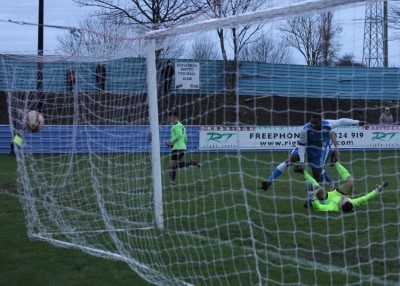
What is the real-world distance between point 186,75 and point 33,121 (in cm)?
250

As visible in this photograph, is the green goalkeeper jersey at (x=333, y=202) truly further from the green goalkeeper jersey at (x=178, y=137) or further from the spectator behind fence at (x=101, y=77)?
the green goalkeeper jersey at (x=178, y=137)

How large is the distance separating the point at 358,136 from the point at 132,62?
17.3 m

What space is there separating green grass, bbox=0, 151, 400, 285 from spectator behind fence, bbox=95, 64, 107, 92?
42.0 inches

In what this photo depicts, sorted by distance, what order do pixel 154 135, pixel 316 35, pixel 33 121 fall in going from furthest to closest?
pixel 33 121 < pixel 154 135 < pixel 316 35

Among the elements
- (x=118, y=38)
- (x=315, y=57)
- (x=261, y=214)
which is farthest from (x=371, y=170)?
(x=315, y=57)

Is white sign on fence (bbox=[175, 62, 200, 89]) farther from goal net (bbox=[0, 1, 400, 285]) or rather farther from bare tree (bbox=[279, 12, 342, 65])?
bare tree (bbox=[279, 12, 342, 65])

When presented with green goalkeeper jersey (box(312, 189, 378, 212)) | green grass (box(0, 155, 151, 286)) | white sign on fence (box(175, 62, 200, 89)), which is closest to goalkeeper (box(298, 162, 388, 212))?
green goalkeeper jersey (box(312, 189, 378, 212))

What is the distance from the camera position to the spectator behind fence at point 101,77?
965 centimetres

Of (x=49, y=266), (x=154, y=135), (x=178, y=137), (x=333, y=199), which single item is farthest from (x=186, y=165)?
(x=49, y=266)

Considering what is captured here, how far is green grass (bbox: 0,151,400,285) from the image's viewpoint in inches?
263

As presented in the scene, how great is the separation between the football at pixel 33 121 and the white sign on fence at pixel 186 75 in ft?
7.49

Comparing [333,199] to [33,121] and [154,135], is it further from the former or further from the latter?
[33,121]

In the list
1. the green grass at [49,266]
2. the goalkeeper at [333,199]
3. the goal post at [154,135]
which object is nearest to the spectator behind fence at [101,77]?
the goal post at [154,135]

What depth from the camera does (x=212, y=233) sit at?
8492 millimetres
